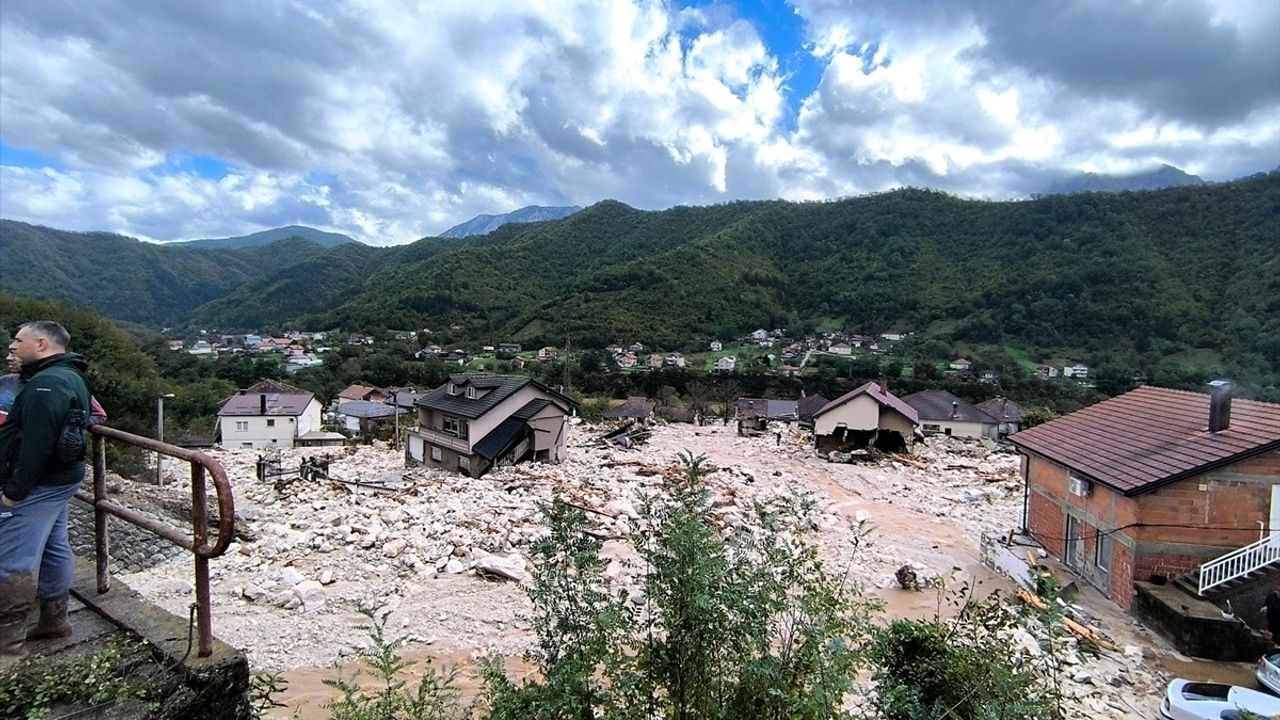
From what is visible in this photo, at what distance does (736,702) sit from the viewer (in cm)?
340

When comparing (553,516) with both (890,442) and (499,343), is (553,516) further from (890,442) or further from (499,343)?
(499,343)

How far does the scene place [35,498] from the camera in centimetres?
279

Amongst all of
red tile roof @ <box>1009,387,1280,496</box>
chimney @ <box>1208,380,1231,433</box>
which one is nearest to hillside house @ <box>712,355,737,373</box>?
red tile roof @ <box>1009,387,1280,496</box>

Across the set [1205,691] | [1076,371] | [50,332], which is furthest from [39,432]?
[1076,371]

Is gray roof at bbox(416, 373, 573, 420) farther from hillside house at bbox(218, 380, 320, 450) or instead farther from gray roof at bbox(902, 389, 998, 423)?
gray roof at bbox(902, 389, 998, 423)

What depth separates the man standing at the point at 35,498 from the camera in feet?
8.72

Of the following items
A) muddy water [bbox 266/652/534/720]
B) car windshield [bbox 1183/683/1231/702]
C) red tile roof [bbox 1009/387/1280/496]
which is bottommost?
muddy water [bbox 266/652/534/720]

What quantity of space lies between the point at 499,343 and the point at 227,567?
248ft

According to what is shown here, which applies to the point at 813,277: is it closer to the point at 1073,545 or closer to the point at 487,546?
the point at 1073,545

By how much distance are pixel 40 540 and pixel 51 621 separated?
0.40m

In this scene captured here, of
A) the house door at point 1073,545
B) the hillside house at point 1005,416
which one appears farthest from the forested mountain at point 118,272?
the hillside house at point 1005,416

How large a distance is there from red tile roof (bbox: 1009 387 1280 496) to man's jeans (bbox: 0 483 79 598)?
48.8 ft

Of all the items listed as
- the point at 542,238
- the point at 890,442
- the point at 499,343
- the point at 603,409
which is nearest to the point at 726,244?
the point at 542,238

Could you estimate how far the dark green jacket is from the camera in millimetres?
2672
